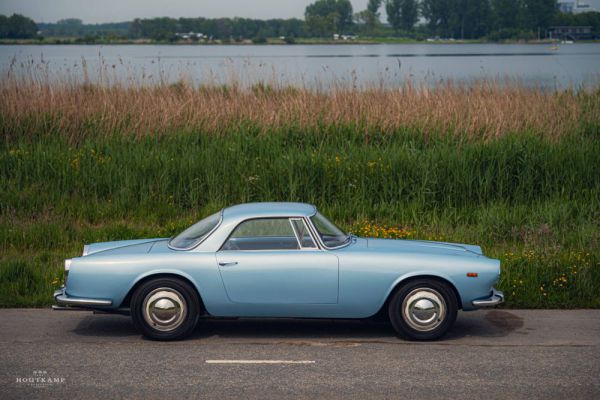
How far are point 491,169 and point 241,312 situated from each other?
7.27m

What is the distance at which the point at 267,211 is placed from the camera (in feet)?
23.4

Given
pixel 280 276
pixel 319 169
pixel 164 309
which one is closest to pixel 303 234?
pixel 280 276

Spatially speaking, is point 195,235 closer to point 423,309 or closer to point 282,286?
point 282,286

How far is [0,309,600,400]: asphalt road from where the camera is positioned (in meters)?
5.61

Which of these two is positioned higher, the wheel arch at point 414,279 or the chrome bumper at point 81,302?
the wheel arch at point 414,279

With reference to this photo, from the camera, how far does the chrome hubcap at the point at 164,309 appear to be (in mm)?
6812

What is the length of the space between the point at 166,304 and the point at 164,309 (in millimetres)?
43

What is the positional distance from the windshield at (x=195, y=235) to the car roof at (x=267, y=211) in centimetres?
13

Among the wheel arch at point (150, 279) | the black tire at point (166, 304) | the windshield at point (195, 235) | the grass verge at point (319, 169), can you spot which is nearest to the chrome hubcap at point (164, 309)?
the black tire at point (166, 304)

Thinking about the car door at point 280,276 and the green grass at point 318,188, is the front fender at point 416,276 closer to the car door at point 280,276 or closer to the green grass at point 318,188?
the car door at point 280,276

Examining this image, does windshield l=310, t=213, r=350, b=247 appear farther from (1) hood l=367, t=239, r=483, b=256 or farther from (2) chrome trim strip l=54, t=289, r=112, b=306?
(2) chrome trim strip l=54, t=289, r=112, b=306

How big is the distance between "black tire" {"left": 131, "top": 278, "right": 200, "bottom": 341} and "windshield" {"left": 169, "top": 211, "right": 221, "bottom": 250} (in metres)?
0.38

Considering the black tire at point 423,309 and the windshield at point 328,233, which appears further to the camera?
the windshield at point 328,233

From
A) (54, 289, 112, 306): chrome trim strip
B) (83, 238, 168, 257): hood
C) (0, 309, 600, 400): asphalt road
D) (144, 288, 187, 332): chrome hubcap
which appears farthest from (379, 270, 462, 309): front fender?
(54, 289, 112, 306): chrome trim strip
